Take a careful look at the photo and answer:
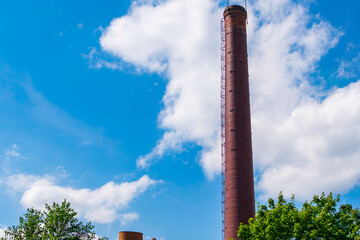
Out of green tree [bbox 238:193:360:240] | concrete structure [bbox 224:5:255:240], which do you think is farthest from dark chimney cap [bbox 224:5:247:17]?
green tree [bbox 238:193:360:240]

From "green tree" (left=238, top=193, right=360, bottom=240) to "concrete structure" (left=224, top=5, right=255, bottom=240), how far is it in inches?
434

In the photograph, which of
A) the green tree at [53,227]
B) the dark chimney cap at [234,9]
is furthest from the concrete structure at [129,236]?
the dark chimney cap at [234,9]

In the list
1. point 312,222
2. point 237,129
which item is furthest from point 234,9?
point 312,222

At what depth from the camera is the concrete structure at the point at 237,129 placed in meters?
47.1

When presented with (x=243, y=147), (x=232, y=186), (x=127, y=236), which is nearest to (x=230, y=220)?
(x=232, y=186)

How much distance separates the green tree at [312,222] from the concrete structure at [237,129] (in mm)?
11015

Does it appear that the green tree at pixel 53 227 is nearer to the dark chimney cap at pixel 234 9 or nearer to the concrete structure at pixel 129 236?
the concrete structure at pixel 129 236

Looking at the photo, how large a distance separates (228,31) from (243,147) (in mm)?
17223

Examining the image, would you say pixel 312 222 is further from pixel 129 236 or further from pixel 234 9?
pixel 234 9

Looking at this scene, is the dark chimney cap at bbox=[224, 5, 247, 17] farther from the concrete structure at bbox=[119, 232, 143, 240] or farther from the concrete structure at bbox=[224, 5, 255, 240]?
the concrete structure at bbox=[119, 232, 143, 240]

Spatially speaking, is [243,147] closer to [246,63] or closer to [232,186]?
[232,186]

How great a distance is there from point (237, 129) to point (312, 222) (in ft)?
60.6

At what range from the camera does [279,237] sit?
34.2m

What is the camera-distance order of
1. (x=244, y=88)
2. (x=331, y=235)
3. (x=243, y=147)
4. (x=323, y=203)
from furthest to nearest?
1. (x=244, y=88)
2. (x=243, y=147)
3. (x=323, y=203)
4. (x=331, y=235)
